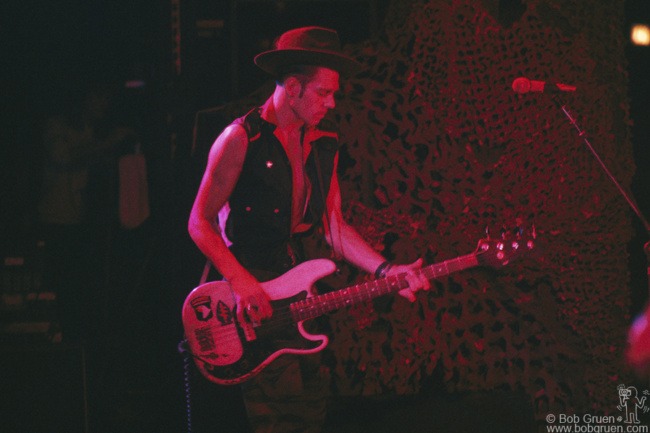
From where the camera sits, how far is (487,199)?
4.31 m

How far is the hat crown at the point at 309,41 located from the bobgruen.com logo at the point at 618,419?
8.86ft

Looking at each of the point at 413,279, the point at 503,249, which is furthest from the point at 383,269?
the point at 503,249

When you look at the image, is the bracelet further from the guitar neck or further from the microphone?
the microphone

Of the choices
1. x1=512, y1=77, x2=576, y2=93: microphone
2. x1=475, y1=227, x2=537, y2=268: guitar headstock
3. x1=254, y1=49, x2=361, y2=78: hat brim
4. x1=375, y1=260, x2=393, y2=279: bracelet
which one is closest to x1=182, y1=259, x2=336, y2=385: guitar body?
x1=375, y1=260, x2=393, y2=279: bracelet

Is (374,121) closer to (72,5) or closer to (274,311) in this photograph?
(274,311)

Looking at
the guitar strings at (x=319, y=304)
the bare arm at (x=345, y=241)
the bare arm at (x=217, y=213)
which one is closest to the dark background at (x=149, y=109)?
the guitar strings at (x=319, y=304)

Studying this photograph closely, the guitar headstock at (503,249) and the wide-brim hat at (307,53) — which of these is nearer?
the wide-brim hat at (307,53)

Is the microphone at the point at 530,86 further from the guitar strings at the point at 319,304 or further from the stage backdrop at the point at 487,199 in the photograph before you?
the stage backdrop at the point at 487,199

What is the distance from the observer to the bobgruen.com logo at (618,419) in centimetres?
429

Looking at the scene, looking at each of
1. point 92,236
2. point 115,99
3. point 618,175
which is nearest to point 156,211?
point 92,236

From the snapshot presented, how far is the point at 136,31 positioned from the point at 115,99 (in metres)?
0.61

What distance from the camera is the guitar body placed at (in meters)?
2.91

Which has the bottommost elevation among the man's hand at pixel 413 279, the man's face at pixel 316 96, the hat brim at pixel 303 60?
the man's hand at pixel 413 279

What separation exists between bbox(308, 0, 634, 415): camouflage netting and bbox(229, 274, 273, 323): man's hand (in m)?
1.45
